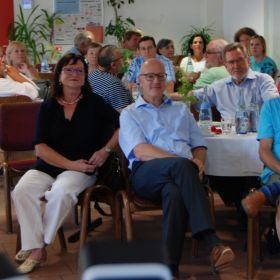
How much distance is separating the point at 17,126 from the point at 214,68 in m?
1.68

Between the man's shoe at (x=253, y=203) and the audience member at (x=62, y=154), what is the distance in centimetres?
88

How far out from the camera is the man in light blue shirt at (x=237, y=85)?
4.19 meters

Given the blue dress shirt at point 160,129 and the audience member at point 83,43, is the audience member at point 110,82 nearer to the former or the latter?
the blue dress shirt at point 160,129

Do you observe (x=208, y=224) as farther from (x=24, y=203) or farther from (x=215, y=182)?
(x=215, y=182)

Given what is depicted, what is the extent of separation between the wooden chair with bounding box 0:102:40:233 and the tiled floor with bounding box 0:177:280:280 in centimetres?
35

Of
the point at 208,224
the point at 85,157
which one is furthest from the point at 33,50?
the point at 208,224

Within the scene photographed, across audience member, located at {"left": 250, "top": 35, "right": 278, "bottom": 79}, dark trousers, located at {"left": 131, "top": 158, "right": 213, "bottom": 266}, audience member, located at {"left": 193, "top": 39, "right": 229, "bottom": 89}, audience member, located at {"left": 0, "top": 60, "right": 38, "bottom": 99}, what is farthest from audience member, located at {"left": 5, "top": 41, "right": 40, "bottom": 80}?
dark trousers, located at {"left": 131, "top": 158, "right": 213, "bottom": 266}

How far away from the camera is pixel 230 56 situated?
13.8 feet

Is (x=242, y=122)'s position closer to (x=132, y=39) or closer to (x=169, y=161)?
(x=169, y=161)

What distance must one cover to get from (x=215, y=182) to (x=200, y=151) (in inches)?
31.7

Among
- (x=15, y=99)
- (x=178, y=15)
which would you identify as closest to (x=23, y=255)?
(x=15, y=99)

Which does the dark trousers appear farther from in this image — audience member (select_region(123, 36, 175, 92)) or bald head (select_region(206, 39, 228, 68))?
audience member (select_region(123, 36, 175, 92))

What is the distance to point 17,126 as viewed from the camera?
4.12 m

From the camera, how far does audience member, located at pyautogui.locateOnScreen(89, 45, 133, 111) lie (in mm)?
4566
